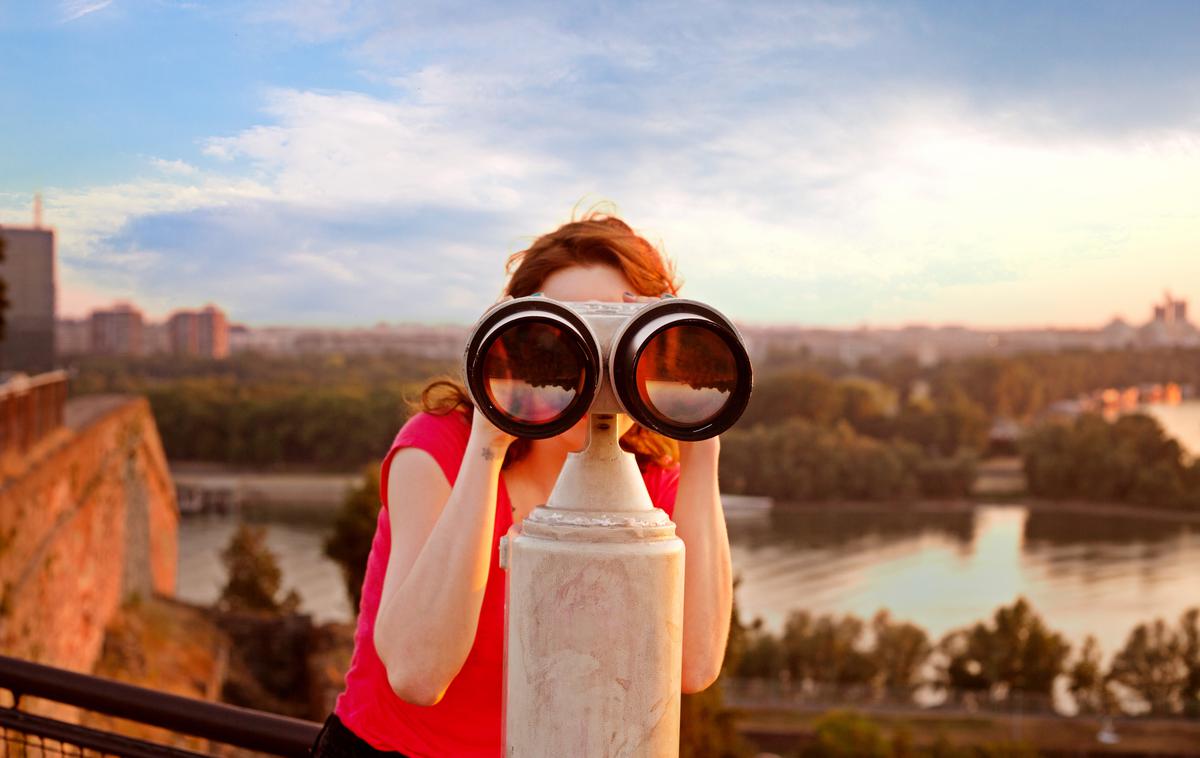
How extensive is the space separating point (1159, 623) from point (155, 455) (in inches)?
911

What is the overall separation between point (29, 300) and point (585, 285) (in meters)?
12.6

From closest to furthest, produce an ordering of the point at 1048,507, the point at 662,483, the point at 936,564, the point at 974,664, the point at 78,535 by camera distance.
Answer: the point at 662,483 → the point at 78,535 → the point at 974,664 → the point at 936,564 → the point at 1048,507

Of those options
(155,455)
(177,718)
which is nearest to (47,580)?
(177,718)

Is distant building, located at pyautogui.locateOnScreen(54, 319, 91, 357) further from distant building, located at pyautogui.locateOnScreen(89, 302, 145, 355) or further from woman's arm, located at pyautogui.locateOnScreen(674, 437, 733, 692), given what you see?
woman's arm, located at pyautogui.locateOnScreen(674, 437, 733, 692)

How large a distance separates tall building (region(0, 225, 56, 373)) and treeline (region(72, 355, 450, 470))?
19.1 metres

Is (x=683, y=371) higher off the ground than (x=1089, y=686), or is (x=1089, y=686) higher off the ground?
(x=683, y=371)

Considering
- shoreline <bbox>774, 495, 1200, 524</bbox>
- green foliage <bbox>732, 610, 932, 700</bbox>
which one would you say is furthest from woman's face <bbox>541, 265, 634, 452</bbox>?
shoreline <bbox>774, 495, 1200, 524</bbox>

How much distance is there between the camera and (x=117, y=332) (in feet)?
107

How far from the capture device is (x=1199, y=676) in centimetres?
2555

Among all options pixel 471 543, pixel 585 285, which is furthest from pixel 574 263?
pixel 471 543

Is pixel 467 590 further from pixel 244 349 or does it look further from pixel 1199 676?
pixel 244 349

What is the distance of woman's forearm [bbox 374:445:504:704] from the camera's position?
2.44 feet

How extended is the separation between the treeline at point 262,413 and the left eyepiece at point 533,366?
105ft

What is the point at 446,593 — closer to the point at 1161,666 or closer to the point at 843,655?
the point at 843,655
